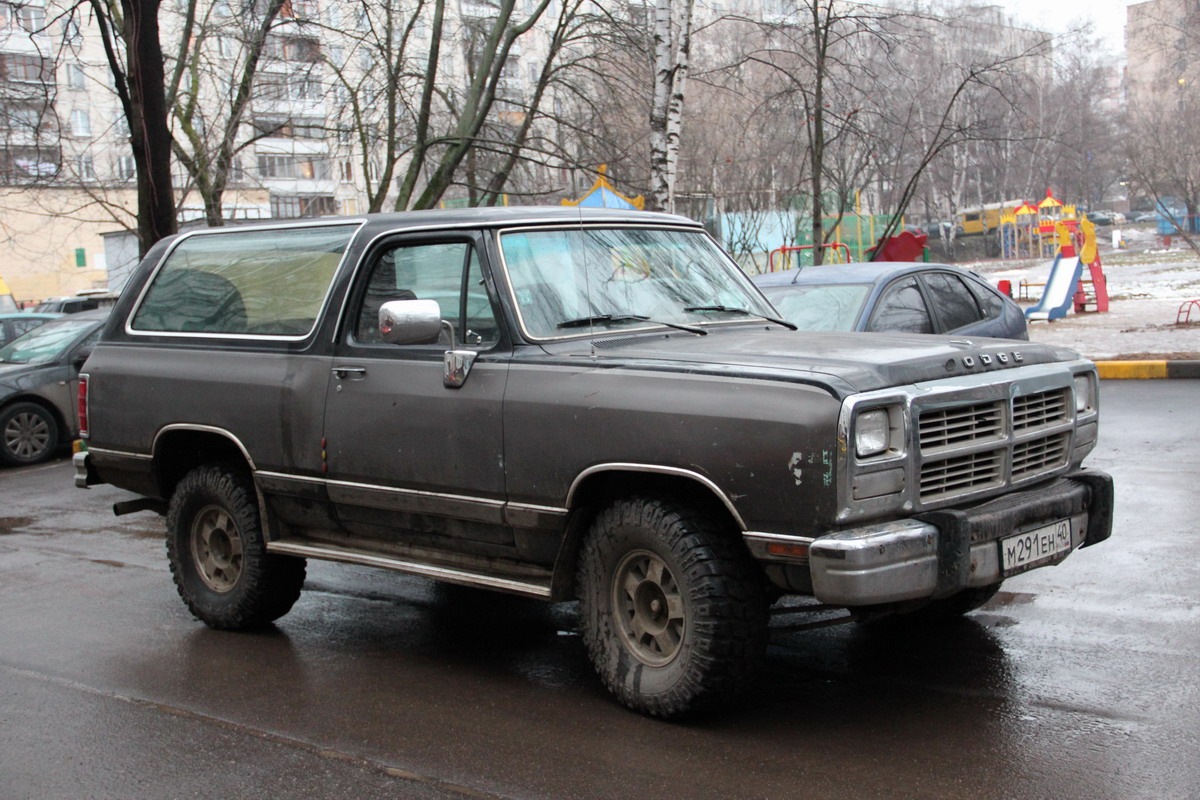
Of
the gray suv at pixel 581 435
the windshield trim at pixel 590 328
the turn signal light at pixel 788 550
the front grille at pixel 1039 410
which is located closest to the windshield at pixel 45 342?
the gray suv at pixel 581 435

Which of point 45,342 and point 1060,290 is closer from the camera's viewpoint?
point 45,342

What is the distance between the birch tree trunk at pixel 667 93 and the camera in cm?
1245

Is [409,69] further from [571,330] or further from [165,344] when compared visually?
[571,330]

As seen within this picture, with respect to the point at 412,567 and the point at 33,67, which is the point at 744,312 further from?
the point at 33,67

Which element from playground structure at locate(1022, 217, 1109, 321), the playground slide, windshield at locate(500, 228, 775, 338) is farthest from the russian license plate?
the playground slide

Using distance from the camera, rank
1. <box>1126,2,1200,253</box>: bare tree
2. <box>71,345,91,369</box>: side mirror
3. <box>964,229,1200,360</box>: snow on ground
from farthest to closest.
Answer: <box>1126,2,1200,253</box>: bare tree, <box>964,229,1200,360</box>: snow on ground, <box>71,345,91,369</box>: side mirror

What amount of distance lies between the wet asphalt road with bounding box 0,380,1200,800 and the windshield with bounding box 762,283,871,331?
8.73ft

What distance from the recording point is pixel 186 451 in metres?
6.54

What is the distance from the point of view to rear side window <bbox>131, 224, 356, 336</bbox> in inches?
236

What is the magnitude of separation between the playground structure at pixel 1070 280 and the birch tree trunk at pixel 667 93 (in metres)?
11.5

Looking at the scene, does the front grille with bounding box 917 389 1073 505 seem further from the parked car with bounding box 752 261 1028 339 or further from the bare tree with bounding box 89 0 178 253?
the bare tree with bounding box 89 0 178 253

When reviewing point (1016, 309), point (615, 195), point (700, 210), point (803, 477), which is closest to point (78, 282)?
point (700, 210)

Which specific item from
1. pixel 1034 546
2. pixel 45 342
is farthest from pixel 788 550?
pixel 45 342

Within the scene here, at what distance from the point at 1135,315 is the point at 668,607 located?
1973 centimetres
